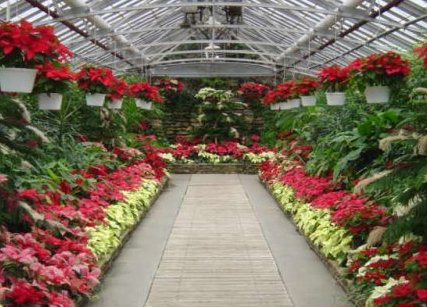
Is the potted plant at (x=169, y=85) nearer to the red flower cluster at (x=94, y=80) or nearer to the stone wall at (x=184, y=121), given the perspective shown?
the stone wall at (x=184, y=121)

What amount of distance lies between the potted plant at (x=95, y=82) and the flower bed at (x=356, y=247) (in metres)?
2.58

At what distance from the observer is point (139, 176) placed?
28.5 feet

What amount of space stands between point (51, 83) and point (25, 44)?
912 millimetres

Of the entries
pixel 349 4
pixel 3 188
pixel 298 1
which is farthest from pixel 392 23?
pixel 3 188

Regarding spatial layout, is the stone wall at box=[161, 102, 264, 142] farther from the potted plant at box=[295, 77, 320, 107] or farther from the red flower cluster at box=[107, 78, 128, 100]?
the red flower cluster at box=[107, 78, 128, 100]

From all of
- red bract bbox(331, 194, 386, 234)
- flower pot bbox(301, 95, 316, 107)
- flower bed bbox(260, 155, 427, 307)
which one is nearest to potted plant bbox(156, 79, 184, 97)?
flower pot bbox(301, 95, 316, 107)

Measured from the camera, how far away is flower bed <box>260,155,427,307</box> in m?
3.05

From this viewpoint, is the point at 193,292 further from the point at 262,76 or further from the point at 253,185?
the point at 262,76

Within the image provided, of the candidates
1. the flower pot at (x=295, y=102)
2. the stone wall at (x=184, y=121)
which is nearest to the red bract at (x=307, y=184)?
the flower pot at (x=295, y=102)

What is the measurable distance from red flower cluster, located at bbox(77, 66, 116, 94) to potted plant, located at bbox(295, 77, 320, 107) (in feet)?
10.6

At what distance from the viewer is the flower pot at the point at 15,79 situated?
157 inches

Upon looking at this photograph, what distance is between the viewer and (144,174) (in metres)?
9.09

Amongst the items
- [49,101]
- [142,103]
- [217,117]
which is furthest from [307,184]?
[217,117]

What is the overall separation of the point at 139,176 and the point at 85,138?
927mm
